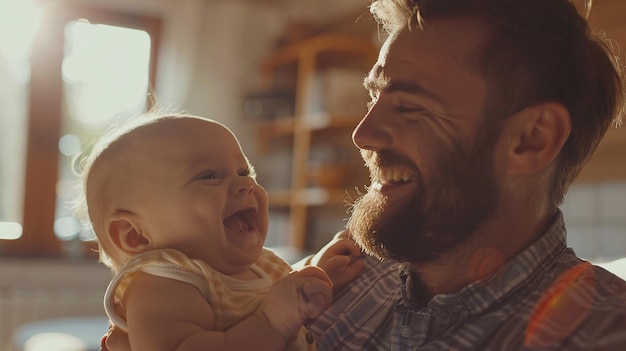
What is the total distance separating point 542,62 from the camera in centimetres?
111

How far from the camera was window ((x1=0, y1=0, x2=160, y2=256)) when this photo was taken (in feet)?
13.1

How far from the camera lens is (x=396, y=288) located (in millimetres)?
1232

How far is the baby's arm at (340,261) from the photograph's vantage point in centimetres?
127

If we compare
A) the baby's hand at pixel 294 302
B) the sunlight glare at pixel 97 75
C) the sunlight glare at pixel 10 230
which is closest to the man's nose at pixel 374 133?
the baby's hand at pixel 294 302

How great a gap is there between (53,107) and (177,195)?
325cm

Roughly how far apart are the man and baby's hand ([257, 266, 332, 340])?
7.2 inches

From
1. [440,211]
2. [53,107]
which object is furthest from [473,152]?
[53,107]

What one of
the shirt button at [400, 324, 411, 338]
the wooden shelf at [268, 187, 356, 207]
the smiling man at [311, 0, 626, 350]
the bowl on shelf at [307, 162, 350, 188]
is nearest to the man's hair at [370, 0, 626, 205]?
the smiling man at [311, 0, 626, 350]

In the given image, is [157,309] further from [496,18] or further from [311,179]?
[311,179]

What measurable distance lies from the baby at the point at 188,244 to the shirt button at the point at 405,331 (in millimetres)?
144

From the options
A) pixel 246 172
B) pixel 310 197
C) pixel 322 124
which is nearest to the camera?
pixel 246 172

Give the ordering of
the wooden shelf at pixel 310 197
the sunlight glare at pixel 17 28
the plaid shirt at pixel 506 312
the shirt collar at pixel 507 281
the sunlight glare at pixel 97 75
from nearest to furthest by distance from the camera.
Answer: the plaid shirt at pixel 506 312 → the shirt collar at pixel 507 281 → the wooden shelf at pixel 310 197 → the sunlight glare at pixel 17 28 → the sunlight glare at pixel 97 75

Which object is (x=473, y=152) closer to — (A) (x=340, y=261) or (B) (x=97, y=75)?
(A) (x=340, y=261)

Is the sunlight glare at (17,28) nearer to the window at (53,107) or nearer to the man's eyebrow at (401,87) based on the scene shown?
the window at (53,107)
